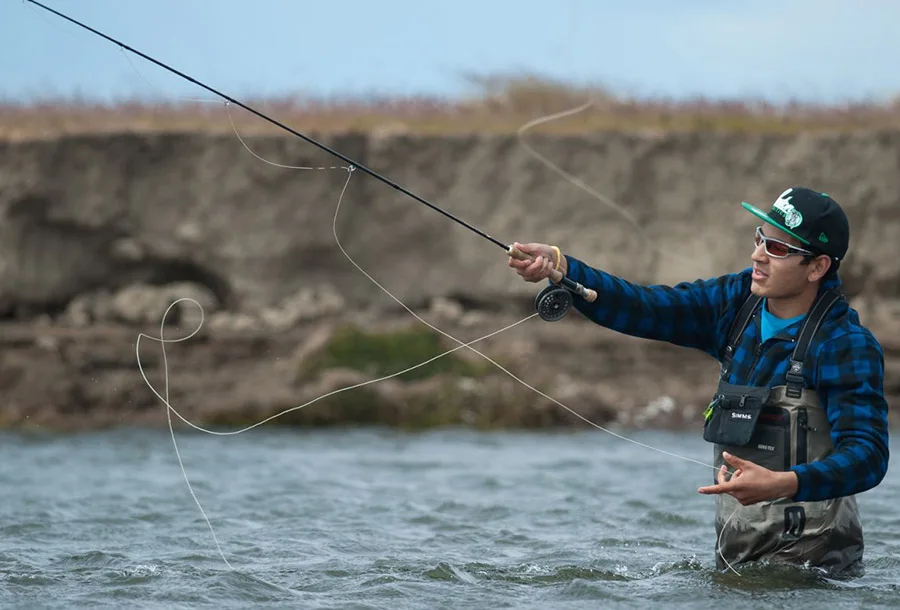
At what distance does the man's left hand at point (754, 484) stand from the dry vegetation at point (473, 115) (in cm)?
1279

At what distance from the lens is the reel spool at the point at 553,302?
207 inches

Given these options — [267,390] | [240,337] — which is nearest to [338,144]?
[240,337]

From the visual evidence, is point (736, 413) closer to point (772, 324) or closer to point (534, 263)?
point (772, 324)

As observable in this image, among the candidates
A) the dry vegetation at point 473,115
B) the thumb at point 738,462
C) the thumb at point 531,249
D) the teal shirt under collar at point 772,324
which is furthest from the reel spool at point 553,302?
the dry vegetation at point 473,115

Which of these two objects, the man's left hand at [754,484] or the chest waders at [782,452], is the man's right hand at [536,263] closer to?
the chest waders at [782,452]

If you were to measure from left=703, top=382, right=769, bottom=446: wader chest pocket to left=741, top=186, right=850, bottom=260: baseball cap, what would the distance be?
1.80ft

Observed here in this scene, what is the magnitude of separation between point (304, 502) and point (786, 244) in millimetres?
4419

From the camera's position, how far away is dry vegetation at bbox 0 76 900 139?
17250 mm

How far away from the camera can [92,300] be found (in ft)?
53.7

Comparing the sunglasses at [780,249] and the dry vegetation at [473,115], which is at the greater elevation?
the dry vegetation at [473,115]

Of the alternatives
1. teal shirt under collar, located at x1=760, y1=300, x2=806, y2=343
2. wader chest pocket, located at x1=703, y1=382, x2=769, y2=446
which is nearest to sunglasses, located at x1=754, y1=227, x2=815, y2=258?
teal shirt under collar, located at x1=760, y1=300, x2=806, y2=343

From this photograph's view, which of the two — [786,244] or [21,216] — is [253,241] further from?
[786,244]

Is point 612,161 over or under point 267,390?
over

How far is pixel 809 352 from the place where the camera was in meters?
4.94
